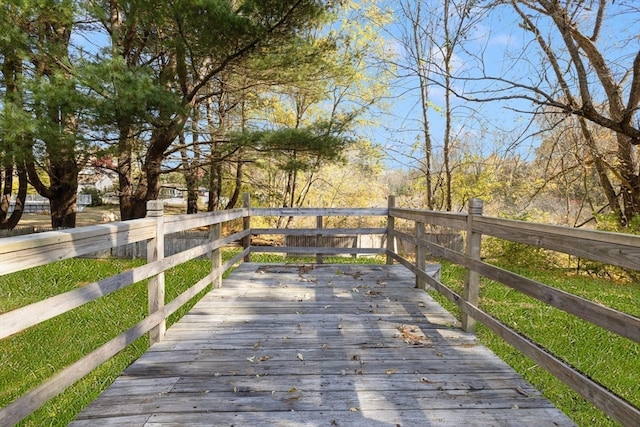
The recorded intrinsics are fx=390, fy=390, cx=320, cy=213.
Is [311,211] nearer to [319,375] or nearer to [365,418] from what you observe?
[319,375]

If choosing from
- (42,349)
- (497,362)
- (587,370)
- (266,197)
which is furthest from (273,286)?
(266,197)

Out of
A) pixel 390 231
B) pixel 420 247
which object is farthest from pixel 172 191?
pixel 420 247

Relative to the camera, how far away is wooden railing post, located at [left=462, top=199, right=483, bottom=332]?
126 inches

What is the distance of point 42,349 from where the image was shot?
13.5 feet

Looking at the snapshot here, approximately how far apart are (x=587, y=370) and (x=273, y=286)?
11.3 feet

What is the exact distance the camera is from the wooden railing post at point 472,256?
321 centimetres

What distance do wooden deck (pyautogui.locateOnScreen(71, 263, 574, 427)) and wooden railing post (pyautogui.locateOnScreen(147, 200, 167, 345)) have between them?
13cm

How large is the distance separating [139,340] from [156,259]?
1.79 metres

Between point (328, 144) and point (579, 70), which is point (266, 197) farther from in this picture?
point (579, 70)

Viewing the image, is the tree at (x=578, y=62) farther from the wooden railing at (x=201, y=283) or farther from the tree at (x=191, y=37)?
the tree at (x=191, y=37)

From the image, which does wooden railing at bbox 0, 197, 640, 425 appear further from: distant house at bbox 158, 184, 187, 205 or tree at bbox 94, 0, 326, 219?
distant house at bbox 158, 184, 187, 205

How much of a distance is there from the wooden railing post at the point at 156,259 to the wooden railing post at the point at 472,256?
8.16 ft

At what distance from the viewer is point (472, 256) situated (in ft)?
10.5

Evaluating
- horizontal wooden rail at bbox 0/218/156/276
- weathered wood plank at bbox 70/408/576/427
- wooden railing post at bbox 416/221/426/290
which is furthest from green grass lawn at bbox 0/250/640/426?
horizontal wooden rail at bbox 0/218/156/276
